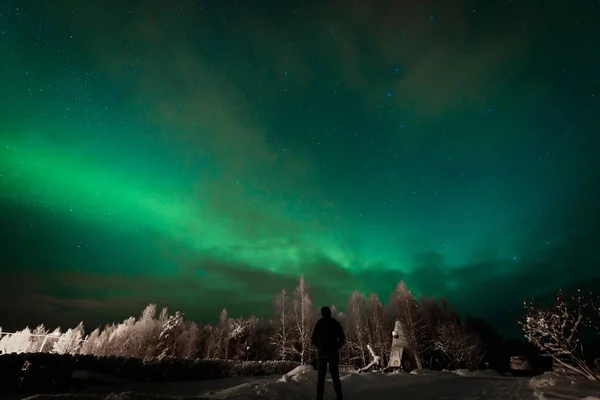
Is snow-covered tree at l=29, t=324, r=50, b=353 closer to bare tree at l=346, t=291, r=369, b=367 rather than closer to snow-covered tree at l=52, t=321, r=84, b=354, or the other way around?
snow-covered tree at l=52, t=321, r=84, b=354

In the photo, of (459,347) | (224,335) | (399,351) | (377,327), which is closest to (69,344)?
(224,335)

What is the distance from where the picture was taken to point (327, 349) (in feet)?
21.1

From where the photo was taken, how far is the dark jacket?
6.45m

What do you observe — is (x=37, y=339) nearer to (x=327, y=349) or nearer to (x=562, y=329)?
(x=327, y=349)

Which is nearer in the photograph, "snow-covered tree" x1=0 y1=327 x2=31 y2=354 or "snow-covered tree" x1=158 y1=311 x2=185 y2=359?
"snow-covered tree" x1=158 y1=311 x2=185 y2=359

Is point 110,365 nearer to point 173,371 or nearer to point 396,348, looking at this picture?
point 173,371

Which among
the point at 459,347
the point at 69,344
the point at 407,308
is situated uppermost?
the point at 407,308

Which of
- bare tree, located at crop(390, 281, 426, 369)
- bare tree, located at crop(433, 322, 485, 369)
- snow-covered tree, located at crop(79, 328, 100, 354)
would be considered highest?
A: bare tree, located at crop(390, 281, 426, 369)

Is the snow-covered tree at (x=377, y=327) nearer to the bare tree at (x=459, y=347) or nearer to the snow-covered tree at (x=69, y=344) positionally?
the bare tree at (x=459, y=347)

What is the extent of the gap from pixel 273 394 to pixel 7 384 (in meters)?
9.23

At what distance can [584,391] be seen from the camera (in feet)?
24.7

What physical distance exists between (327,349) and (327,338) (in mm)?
230

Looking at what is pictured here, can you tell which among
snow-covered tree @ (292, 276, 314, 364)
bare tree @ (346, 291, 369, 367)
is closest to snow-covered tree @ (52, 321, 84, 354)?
snow-covered tree @ (292, 276, 314, 364)

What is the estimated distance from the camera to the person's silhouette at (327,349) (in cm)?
622
